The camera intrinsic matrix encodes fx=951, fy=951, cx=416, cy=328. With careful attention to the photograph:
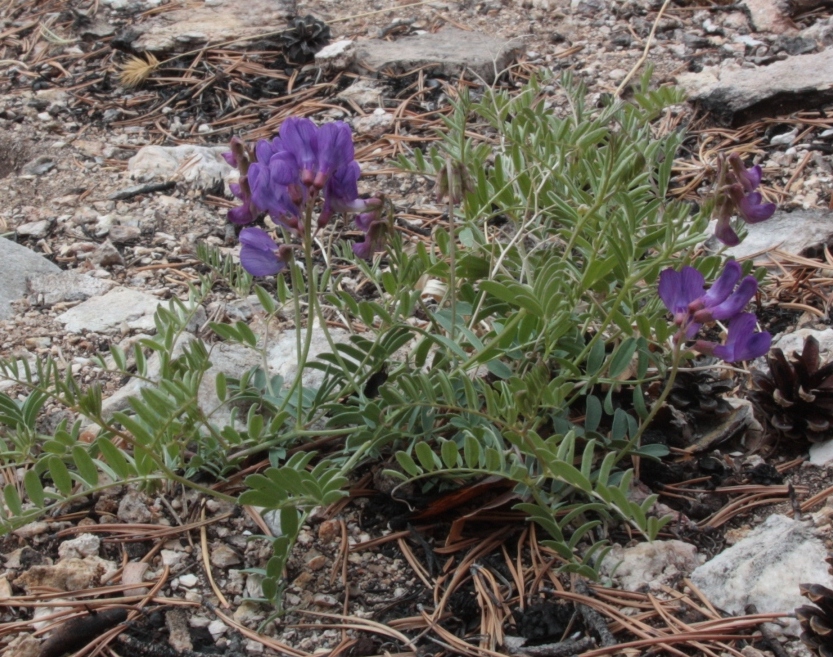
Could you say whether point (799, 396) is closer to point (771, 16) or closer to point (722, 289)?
point (722, 289)

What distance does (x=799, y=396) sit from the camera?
6.50 feet

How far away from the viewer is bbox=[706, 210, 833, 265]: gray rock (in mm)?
2602

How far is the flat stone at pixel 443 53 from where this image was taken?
3.51 m

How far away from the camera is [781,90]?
311 cm

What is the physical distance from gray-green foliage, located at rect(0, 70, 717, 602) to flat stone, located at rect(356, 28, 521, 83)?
1.44 metres

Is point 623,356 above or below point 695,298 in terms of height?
below

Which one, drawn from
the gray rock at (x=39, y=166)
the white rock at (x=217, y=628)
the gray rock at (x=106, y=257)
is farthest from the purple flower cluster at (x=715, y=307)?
the gray rock at (x=39, y=166)

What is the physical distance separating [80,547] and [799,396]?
4.77 feet

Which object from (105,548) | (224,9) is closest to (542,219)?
(105,548)

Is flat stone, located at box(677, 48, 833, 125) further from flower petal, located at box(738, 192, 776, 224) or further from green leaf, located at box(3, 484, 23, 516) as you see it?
green leaf, located at box(3, 484, 23, 516)

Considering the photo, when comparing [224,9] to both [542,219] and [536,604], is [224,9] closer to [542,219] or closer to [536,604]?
[542,219]

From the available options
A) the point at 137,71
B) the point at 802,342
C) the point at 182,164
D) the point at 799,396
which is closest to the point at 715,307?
the point at 799,396

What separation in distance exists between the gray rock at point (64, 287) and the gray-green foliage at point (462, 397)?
15.1 inches

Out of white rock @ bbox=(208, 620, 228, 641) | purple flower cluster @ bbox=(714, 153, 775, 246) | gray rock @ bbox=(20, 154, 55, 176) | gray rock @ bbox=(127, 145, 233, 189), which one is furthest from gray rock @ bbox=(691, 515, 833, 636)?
gray rock @ bbox=(20, 154, 55, 176)
